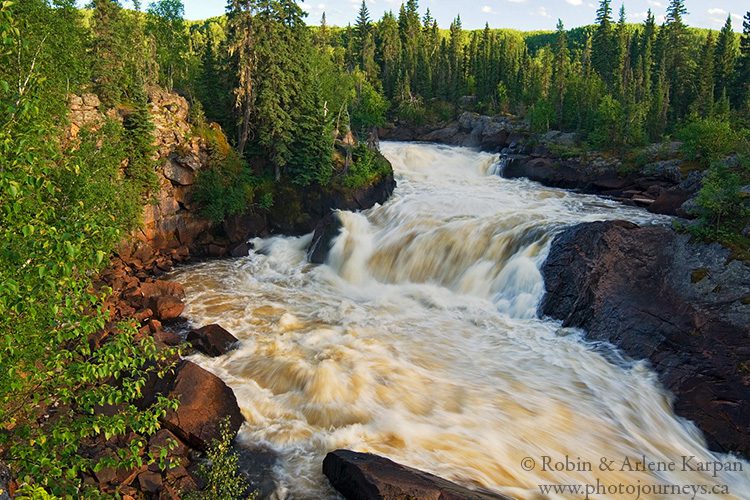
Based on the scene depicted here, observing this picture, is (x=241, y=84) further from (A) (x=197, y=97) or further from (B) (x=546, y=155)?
(B) (x=546, y=155)

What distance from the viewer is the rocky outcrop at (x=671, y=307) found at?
14859 millimetres

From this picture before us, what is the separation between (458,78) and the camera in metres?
102

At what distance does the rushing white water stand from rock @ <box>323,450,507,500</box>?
61 centimetres

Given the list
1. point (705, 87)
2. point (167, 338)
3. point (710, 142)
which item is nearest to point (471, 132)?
point (705, 87)

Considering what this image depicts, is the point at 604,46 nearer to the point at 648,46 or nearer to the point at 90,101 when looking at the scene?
the point at 648,46

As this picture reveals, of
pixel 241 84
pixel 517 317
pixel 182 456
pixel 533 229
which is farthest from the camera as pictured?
pixel 241 84

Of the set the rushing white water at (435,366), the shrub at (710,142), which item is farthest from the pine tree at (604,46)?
the rushing white water at (435,366)

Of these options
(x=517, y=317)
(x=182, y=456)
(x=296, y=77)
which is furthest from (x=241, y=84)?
(x=182, y=456)

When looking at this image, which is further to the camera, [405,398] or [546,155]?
[546,155]

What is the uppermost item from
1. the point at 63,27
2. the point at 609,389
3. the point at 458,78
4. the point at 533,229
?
the point at 458,78

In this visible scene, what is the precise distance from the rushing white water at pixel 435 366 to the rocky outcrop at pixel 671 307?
2.41 ft

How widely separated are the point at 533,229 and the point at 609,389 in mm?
11318

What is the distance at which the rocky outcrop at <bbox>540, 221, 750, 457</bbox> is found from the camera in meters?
14.9

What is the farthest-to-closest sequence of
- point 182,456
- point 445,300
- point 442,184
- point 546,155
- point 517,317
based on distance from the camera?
point 546,155
point 442,184
point 445,300
point 517,317
point 182,456
